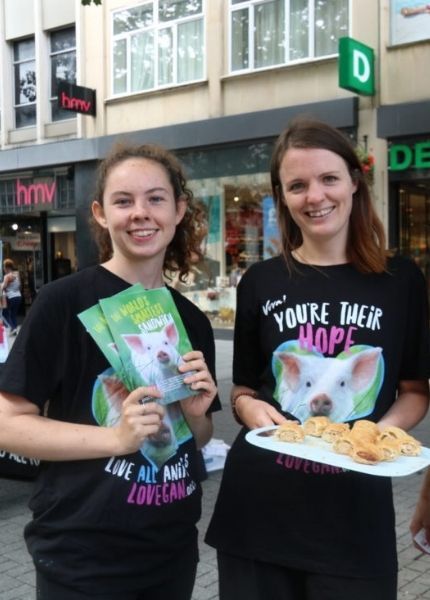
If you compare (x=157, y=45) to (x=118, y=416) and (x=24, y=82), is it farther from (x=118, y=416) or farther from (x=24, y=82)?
(x=118, y=416)

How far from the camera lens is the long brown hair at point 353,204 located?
206 cm

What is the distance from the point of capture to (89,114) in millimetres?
15445

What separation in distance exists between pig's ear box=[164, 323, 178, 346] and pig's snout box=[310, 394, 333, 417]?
45 cm

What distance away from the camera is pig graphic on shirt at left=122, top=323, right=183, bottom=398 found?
5.68 ft

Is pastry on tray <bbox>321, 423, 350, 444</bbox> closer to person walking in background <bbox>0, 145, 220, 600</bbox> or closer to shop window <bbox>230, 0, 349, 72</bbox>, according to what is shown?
person walking in background <bbox>0, 145, 220, 600</bbox>

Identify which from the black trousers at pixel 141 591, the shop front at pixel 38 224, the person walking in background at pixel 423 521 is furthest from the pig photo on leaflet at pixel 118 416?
the shop front at pixel 38 224

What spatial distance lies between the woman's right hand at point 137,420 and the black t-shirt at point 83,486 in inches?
5.2

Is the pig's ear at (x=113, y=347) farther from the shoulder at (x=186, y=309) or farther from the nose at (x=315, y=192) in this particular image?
the nose at (x=315, y=192)

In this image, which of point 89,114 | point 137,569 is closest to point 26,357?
point 137,569

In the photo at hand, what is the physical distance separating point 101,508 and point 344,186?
1177 millimetres

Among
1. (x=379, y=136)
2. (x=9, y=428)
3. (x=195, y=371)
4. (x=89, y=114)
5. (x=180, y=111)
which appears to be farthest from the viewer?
(x=89, y=114)

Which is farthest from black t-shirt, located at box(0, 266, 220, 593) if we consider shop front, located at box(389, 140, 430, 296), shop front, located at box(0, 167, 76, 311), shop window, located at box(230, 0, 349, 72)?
shop front, located at box(0, 167, 76, 311)

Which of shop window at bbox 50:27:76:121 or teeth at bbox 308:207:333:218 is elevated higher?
shop window at bbox 50:27:76:121

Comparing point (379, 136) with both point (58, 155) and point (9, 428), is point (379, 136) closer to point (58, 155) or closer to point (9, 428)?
point (58, 155)
